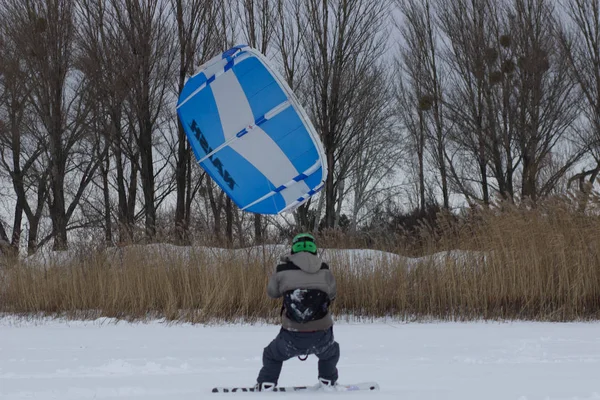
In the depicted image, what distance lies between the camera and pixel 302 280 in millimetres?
4062

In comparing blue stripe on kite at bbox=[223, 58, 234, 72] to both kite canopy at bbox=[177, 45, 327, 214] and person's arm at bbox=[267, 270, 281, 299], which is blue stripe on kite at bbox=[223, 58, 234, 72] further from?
person's arm at bbox=[267, 270, 281, 299]

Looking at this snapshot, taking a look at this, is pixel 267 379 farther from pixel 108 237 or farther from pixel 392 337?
pixel 108 237

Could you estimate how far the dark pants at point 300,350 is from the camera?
13.3 ft

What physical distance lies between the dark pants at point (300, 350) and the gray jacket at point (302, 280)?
46 millimetres

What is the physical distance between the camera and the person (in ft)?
13.3

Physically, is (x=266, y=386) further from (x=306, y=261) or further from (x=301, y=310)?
(x=306, y=261)

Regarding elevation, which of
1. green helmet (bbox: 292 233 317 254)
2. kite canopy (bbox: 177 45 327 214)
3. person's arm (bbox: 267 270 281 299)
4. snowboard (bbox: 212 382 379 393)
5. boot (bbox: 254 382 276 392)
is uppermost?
kite canopy (bbox: 177 45 327 214)

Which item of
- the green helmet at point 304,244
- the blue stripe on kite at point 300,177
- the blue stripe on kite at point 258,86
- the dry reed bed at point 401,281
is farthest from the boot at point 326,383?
the dry reed bed at point 401,281

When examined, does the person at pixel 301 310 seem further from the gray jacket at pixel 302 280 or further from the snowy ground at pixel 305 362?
the snowy ground at pixel 305 362

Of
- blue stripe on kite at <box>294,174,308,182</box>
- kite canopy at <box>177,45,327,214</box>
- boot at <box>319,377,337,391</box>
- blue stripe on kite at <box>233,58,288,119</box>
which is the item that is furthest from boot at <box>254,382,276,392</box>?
blue stripe on kite at <box>233,58,288,119</box>

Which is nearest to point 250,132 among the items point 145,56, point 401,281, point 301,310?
point 301,310

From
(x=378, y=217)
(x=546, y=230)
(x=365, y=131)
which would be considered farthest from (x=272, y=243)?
(x=378, y=217)

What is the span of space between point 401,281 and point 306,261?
14.3 ft

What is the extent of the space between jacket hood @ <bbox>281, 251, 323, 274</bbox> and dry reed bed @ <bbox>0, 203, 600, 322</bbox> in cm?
407
